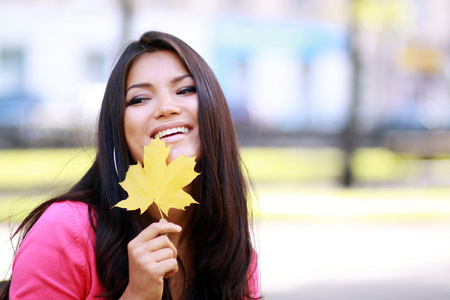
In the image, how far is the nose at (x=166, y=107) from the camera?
1.53 metres

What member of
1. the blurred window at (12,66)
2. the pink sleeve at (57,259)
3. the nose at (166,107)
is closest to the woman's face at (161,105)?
the nose at (166,107)

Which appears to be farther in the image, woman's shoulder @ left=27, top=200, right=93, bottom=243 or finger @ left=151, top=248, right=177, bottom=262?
woman's shoulder @ left=27, top=200, right=93, bottom=243

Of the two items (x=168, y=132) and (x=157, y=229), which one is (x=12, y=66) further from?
(x=157, y=229)

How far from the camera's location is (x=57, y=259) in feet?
4.53

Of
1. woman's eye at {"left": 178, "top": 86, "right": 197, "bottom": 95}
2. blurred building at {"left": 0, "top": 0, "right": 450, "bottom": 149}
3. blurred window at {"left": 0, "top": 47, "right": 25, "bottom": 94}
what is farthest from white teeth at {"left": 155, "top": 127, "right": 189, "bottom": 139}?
blurred window at {"left": 0, "top": 47, "right": 25, "bottom": 94}

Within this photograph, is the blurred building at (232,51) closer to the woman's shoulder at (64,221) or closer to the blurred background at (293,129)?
the blurred background at (293,129)

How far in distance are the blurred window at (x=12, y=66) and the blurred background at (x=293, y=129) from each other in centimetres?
4

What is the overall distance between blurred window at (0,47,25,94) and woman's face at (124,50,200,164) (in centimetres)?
1341

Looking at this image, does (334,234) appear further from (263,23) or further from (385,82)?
(385,82)

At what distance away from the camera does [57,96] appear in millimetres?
12242

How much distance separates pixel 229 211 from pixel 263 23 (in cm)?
1388

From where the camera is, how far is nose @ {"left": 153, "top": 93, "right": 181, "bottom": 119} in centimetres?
153

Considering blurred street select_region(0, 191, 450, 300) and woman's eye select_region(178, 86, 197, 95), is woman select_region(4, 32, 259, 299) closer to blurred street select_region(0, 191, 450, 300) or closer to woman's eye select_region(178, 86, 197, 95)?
woman's eye select_region(178, 86, 197, 95)

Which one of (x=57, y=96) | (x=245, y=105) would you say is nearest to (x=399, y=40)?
(x=245, y=105)
